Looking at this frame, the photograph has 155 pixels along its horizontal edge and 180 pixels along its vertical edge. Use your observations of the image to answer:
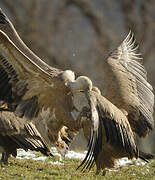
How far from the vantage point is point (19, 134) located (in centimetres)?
805

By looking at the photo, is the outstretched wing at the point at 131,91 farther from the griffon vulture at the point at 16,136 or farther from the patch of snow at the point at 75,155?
the patch of snow at the point at 75,155

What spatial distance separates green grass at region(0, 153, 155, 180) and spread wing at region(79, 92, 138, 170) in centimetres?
54

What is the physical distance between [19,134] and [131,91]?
2.00 m

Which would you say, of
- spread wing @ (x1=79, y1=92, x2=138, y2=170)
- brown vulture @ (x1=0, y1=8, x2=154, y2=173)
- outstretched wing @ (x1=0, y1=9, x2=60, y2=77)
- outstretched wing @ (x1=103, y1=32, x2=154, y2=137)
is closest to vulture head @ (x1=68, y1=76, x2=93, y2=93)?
brown vulture @ (x1=0, y1=8, x2=154, y2=173)

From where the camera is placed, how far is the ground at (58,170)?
7.09 meters

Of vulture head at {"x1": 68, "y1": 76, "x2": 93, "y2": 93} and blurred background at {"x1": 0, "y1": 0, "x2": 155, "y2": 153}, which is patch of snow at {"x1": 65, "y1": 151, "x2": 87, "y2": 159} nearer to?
vulture head at {"x1": 68, "y1": 76, "x2": 93, "y2": 93}

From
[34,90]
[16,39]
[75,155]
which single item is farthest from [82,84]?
[75,155]

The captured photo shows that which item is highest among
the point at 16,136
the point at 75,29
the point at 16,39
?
the point at 75,29

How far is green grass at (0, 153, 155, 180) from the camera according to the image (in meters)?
7.05

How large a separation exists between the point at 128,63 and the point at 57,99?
2.52 m

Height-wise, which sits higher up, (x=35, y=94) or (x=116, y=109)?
(x=35, y=94)

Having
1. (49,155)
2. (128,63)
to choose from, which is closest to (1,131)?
(49,155)

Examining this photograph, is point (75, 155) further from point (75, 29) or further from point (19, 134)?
point (75, 29)

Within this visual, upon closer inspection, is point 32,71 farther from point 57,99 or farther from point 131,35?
point 131,35
